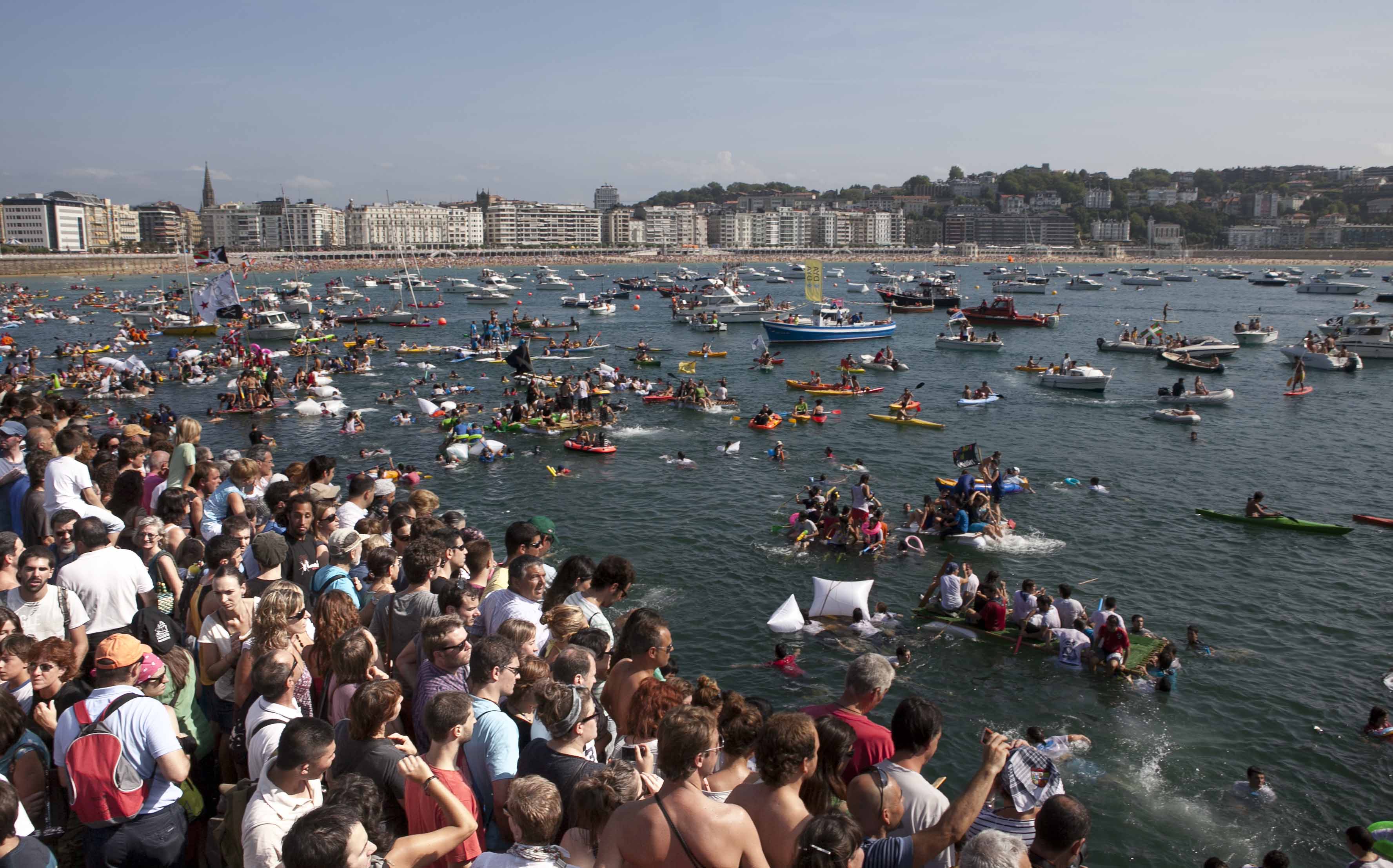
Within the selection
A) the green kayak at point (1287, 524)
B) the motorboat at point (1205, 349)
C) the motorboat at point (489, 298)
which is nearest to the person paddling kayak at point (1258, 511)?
the green kayak at point (1287, 524)

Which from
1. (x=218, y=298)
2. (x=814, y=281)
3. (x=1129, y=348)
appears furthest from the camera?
(x=814, y=281)

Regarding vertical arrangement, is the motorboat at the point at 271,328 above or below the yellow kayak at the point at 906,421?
above

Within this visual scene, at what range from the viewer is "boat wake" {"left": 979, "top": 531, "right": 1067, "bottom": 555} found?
72.5 ft

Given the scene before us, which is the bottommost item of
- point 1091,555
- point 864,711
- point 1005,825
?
point 1091,555

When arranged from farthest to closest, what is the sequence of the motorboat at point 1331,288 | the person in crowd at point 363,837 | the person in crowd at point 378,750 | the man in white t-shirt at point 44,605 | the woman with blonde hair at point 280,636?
the motorboat at point 1331,288
the man in white t-shirt at point 44,605
the woman with blonde hair at point 280,636
the person in crowd at point 378,750
the person in crowd at point 363,837

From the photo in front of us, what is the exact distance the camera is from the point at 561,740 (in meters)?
5.44

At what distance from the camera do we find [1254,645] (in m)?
17.4

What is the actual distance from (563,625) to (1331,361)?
202 ft

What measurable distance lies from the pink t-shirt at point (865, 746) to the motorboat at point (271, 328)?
6759 centimetres

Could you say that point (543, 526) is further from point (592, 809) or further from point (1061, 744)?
point (1061, 744)

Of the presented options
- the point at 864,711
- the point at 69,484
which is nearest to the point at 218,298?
the point at 69,484

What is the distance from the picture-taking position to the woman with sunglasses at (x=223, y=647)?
266 inches

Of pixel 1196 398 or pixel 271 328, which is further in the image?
pixel 271 328

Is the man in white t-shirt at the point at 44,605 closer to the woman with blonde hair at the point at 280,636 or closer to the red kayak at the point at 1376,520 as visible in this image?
the woman with blonde hair at the point at 280,636
